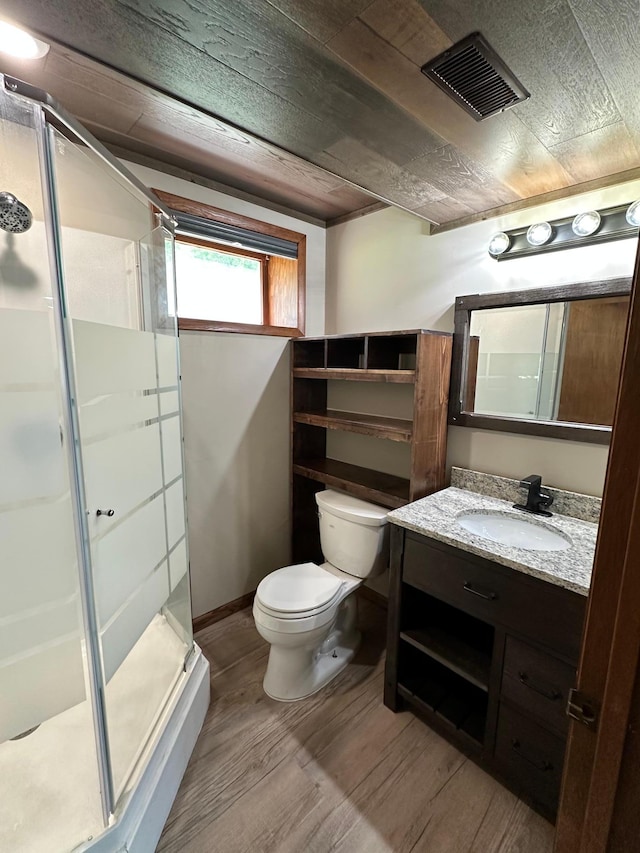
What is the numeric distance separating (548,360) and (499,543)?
2.63 ft

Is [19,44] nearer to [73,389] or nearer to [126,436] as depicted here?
[73,389]

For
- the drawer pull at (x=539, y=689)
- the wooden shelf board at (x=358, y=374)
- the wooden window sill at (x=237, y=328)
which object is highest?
the wooden window sill at (x=237, y=328)

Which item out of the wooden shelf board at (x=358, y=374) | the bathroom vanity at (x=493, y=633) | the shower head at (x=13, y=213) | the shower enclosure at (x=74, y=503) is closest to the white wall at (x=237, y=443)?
the wooden shelf board at (x=358, y=374)

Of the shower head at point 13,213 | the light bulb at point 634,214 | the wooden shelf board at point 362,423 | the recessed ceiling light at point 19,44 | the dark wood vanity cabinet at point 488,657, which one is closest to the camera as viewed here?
the recessed ceiling light at point 19,44

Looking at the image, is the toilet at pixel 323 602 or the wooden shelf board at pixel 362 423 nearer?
the toilet at pixel 323 602

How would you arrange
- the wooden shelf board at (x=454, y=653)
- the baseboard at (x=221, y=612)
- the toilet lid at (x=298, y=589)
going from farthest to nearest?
the baseboard at (x=221, y=612), the toilet lid at (x=298, y=589), the wooden shelf board at (x=454, y=653)

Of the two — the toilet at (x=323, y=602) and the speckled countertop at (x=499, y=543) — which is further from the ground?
the speckled countertop at (x=499, y=543)

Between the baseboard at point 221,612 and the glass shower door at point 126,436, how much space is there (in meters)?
0.49

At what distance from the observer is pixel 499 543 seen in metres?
1.29

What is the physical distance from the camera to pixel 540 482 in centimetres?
156

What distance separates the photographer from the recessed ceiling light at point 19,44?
95cm

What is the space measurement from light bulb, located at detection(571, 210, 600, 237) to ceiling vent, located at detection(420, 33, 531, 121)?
0.58 meters

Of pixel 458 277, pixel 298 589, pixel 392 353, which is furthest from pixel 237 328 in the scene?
pixel 298 589

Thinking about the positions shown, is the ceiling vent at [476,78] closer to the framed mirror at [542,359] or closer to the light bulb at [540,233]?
the light bulb at [540,233]
